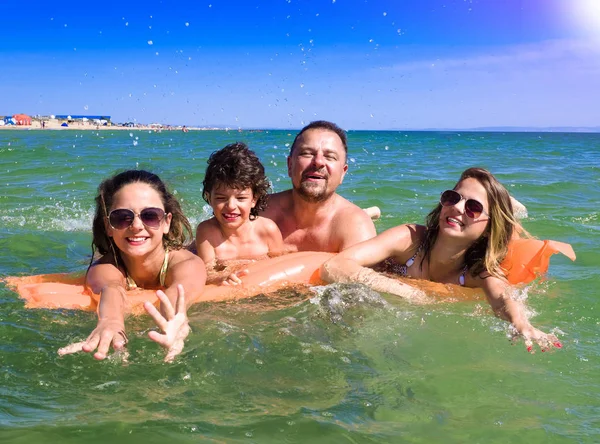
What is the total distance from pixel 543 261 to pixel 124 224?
2796 mm

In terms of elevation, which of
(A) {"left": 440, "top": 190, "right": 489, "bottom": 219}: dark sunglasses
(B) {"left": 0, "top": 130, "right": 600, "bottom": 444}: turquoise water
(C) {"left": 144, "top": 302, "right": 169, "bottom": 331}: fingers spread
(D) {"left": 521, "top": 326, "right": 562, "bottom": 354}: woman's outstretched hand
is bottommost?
(B) {"left": 0, "top": 130, "right": 600, "bottom": 444}: turquoise water

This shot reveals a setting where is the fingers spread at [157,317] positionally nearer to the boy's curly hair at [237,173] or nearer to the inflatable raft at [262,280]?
the inflatable raft at [262,280]

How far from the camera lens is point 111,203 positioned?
353 centimetres

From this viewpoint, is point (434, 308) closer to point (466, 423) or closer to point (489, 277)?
point (489, 277)

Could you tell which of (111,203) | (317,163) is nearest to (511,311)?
(317,163)

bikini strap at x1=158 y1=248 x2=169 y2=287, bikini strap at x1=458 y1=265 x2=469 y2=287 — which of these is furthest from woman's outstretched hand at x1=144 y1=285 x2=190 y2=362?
bikini strap at x1=458 y1=265 x2=469 y2=287

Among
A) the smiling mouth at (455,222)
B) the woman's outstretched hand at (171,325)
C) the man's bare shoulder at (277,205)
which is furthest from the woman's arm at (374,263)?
the woman's outstretched hand at (171,325)

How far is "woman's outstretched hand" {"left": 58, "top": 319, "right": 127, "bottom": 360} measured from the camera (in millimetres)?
2398

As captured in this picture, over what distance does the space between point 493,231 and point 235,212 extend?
1844 millimetres

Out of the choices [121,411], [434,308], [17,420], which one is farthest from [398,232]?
[17,420]

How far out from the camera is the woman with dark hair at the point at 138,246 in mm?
3398

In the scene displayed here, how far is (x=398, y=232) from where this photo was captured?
4.12 metres

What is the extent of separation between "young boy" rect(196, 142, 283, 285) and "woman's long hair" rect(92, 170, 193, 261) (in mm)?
434

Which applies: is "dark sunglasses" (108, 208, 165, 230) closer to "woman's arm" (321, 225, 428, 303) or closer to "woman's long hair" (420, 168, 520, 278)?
"woman's arm" (321, 225, 428, 303)
